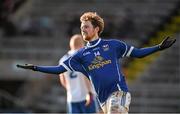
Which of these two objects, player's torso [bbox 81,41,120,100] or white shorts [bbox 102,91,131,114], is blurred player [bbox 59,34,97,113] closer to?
player's torso [bbox 81,41,120,100]

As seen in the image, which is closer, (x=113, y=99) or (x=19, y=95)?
(x=113, y=99)

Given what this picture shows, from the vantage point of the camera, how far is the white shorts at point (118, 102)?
8.68 metres

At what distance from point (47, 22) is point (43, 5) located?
2.82ft

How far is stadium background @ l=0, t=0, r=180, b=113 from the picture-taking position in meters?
20.2

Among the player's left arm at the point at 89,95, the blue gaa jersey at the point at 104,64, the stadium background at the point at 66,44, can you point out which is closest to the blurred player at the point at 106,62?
the blue gaa jersey at the point at 104,64

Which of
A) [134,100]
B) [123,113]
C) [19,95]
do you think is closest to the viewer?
[123,113]

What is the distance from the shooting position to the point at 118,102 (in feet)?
28.5

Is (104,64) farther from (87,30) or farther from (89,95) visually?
(89,95)

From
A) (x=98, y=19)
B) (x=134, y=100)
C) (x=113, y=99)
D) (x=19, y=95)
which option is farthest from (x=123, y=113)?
(x=19, y=95)

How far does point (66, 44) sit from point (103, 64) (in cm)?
1262

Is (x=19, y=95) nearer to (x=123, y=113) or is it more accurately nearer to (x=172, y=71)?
(x=172, y=71)

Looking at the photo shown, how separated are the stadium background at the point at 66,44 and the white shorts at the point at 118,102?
10.7 m

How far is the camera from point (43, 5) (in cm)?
2339

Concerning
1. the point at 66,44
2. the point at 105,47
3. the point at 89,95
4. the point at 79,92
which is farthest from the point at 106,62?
the point at 66,44
